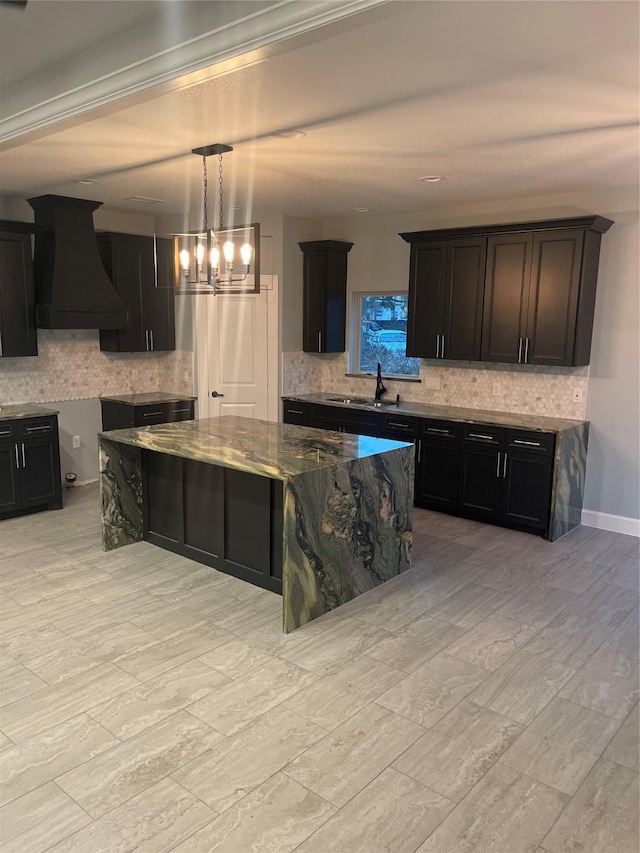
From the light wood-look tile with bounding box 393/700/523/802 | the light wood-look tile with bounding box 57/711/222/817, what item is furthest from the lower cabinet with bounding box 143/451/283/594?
the light wood-look tile with bounding box 393/700/523/802

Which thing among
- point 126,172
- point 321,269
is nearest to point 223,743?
point 126,172

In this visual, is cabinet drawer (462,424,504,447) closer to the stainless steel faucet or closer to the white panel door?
the stainless steel faucet

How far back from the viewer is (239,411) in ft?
22.6

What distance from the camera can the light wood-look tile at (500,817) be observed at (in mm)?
2131

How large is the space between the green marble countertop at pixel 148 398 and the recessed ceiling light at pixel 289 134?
11.6 feet

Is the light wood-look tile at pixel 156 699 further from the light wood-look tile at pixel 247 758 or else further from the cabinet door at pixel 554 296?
the cabinet door at pixel 554 296

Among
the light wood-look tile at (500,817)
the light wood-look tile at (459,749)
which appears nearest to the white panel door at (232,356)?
the light wood-look tile at (459,749)

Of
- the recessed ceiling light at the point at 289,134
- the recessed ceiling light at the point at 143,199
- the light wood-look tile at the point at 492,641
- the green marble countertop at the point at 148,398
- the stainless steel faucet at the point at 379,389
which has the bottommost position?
the light wood-look tile at the point at 492,641

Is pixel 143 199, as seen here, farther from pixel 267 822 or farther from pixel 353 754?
pixel 267 822

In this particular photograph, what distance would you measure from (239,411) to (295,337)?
1011 mm

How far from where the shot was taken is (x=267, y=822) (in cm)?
221

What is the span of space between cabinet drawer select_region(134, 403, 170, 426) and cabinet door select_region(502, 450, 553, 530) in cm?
350

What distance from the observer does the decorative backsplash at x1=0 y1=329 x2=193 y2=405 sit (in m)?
6.01

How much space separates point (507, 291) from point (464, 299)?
41cm
